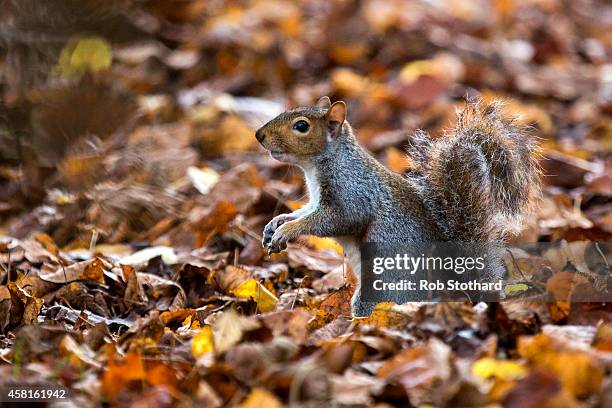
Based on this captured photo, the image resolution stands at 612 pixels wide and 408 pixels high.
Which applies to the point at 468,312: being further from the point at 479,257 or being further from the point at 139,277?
the point at 139,277

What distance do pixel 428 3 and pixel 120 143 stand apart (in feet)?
12.9

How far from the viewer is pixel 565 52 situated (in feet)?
25.6

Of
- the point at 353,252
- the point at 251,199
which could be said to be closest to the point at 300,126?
the point at 353,252

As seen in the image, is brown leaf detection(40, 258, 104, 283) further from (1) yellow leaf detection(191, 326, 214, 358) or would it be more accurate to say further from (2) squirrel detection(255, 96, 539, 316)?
(1) yellow leaf detection(191, 326, 214, 358)

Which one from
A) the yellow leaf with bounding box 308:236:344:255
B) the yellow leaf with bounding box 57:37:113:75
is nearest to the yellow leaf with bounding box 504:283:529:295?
the yellow leaf with bounding box 308:236:344:255

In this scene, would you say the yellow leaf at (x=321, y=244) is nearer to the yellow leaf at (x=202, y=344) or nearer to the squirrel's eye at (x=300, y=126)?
the squirrel's eye at (x=300, y=126)

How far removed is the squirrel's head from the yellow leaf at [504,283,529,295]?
85cm

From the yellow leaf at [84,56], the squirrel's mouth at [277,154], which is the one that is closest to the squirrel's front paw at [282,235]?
the squirrel's mouth at [277,154]

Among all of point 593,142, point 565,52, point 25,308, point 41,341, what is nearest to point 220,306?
point 25,308

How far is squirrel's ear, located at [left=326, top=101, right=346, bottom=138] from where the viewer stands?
356 centimetres

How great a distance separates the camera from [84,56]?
6.36 metres

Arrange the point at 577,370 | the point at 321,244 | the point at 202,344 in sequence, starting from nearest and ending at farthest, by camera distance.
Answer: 1. the point at 577,370
2. the point at 202,344
3. the point at 321,244

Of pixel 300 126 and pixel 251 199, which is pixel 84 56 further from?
pixel 300 126

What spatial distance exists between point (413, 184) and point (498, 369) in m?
1.30
